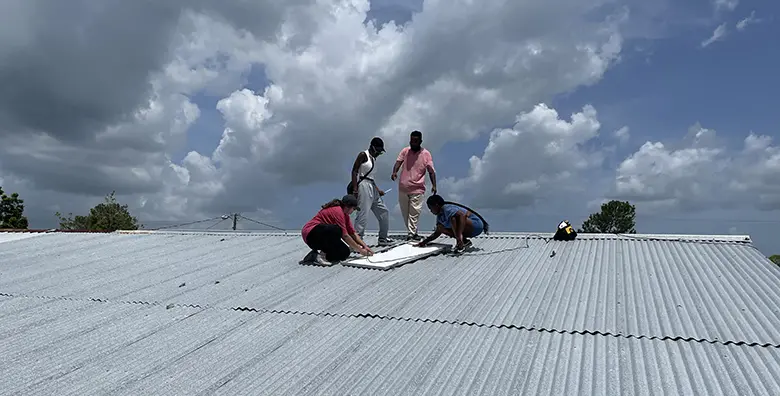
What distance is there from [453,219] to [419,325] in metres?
2.79

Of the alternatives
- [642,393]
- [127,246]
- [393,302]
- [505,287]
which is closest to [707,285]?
[505,287]

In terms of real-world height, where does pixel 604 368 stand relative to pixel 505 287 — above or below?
below

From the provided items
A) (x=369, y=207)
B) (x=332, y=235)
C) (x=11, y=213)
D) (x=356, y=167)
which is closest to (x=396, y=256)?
(x=332, y=235)

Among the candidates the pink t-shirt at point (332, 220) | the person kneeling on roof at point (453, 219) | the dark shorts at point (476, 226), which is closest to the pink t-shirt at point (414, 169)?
the person kneeling on roof at point (453, 219)

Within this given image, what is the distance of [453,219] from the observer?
21.1 feet

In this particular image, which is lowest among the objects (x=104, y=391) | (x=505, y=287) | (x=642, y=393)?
(x=104, y=391)

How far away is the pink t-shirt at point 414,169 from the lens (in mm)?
7293

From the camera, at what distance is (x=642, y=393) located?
2.65 m

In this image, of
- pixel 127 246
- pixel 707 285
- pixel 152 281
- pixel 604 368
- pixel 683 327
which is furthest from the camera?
pixel 127 246

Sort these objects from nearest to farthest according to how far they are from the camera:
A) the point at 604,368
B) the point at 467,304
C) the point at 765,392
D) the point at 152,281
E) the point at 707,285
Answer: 1. the point at 765,392
2. the point at 604,368
3. the point at 467,304
4. the point at 707,285
5. the point at 152,281

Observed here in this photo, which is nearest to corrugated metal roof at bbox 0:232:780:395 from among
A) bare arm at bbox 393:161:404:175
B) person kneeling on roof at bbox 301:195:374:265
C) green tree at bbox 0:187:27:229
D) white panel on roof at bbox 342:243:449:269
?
white panel on roof at bbox 342:243:449:269

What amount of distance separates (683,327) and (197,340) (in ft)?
11.2

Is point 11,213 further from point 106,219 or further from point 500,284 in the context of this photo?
point 500,284

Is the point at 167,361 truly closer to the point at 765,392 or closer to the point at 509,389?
the point at 509,389
